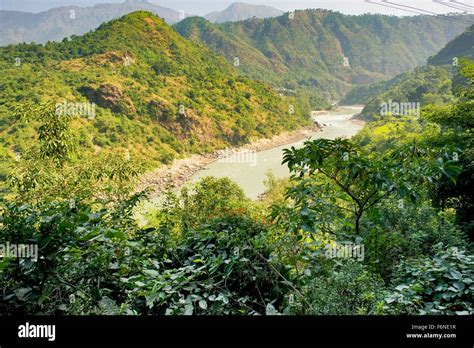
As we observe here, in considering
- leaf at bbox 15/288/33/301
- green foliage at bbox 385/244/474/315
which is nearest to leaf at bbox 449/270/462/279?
green foliage at bbox 385/244/474/315

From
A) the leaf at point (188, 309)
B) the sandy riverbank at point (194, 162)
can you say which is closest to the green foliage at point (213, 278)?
the leaf at point (188, 309)

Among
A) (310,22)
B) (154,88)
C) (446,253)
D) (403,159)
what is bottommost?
(446,253)

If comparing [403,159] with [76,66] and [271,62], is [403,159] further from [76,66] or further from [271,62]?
[271,62]

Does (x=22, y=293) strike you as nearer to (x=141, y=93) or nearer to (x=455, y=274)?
(x=455, y=274)


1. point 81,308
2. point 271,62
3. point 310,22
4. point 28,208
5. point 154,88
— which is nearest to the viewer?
point 81,308

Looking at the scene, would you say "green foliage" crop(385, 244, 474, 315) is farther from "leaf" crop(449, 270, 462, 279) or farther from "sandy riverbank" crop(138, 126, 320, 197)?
"sandy riverbank" crop(138, 126, 320, 197)

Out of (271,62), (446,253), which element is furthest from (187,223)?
(271,62)

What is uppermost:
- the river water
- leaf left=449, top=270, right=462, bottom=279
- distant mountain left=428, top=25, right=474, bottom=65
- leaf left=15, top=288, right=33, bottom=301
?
distant mountain left=428, top=25, right=474, bottom=65
